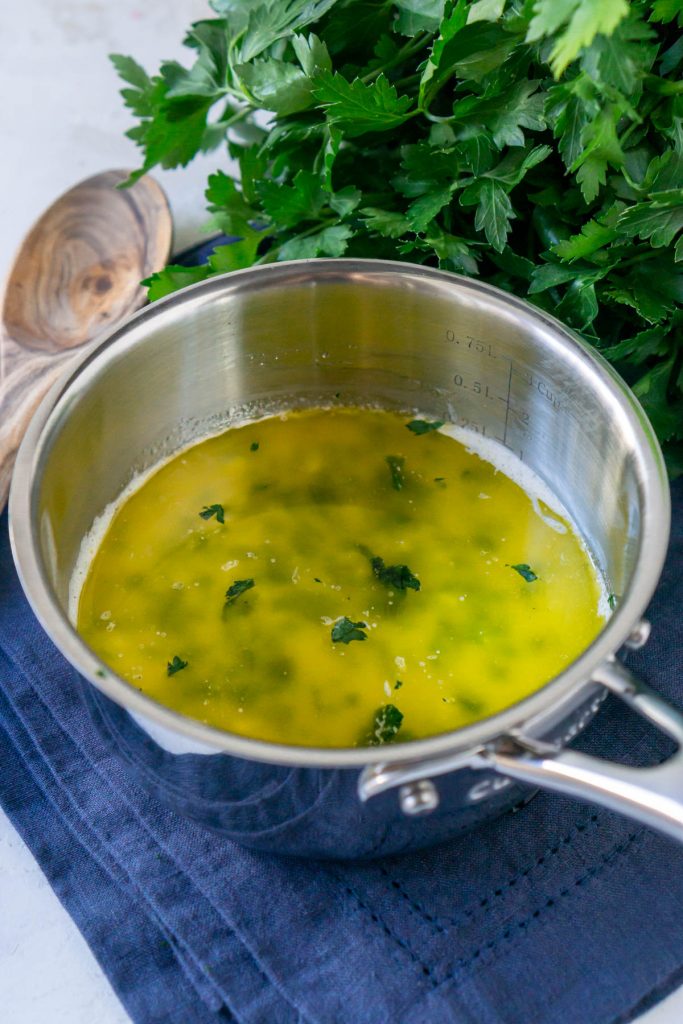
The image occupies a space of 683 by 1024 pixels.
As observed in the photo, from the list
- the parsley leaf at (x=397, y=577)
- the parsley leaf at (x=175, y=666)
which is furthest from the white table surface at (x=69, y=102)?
the parsley leaf at (x=397, y=577)

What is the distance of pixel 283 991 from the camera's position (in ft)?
3.05

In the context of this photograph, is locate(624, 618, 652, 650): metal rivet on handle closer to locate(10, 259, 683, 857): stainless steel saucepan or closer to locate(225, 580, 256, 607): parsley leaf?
locate(10, 259, 683, 857): stainless steel saucepan

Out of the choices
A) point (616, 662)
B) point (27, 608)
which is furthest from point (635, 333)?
point (27, 608)

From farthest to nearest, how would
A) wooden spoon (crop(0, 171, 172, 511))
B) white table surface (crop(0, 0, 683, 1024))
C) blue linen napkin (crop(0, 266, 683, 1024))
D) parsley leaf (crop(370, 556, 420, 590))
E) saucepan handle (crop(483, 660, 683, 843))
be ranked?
white table surface (crop(0, 0, 683, 1024)) < wooden spoon (crop(0, 171, 172, 511)) < parsley leaf (crop(370, 556, 420, 590)) < blue linen napkin (crop(0, 266, 683, 1024)) < saucepan handle (crop(483, 660, 683, 843))

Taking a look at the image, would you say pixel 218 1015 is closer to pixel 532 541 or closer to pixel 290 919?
pixel 290 919

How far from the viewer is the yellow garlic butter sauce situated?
1.04 metres

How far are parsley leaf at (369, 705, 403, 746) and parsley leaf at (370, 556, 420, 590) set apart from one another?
16 centimetres

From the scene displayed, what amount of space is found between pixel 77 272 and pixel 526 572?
0.77 meters

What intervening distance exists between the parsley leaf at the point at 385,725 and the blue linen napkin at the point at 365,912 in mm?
106

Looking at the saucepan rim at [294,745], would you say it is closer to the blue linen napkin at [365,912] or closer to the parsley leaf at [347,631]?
the blue linen napkin at [365,912]

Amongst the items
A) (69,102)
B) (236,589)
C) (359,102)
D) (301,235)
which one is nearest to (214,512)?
(236,589)

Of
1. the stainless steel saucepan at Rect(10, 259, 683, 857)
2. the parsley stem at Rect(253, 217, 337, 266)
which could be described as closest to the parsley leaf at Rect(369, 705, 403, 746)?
the stainless steel saucepan at Rect(10, 259, 683, 857)

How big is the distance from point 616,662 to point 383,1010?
35 centimetres

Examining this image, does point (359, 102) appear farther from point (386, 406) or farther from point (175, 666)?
point (175, 666)
